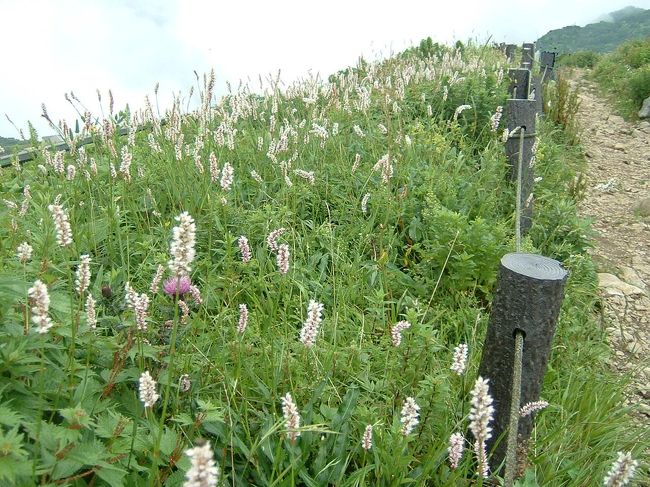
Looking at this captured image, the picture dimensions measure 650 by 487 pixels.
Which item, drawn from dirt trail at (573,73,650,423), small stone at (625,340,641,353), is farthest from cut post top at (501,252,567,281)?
small stone at (625,340,641,353)

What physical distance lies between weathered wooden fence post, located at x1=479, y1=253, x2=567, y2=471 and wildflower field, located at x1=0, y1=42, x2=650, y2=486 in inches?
6.2

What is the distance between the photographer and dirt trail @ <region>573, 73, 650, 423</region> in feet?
13.6

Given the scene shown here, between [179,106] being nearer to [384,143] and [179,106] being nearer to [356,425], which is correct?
[384,143]

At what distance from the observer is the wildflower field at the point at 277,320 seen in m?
1.68

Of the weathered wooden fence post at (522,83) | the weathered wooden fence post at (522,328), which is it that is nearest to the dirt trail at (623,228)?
the weathered wooden fence post at (522,328)

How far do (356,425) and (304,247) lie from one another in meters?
1.78

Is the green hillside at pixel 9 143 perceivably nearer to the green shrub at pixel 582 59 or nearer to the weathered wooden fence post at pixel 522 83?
the weathered wooden fence post at pixel 522 83

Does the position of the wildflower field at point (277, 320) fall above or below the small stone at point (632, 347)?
above

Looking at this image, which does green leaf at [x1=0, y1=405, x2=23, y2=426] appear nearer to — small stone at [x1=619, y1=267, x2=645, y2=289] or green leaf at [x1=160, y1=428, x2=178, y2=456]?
green leaf at [x1=160, y1=428, x2=178, y2=456]

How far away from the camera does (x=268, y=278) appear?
11.5 feet

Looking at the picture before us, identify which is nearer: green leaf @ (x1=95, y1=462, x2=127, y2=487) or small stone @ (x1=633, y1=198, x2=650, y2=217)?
green leaf @ (x1=95, y1=462, x2=127, y2=487)

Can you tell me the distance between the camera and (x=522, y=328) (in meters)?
2.37

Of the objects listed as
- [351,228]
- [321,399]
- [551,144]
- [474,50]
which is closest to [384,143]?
[351,228]

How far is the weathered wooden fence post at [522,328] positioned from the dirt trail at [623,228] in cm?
107
